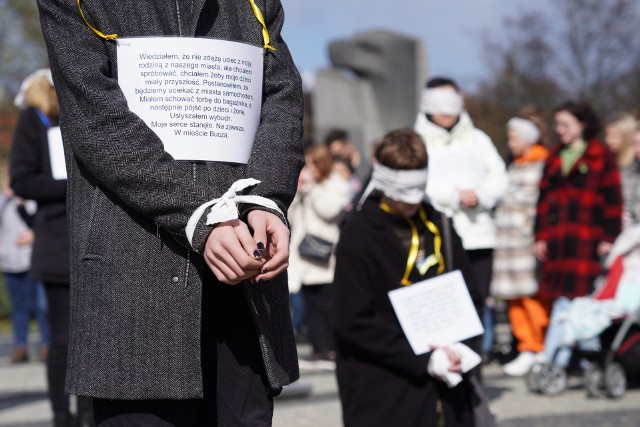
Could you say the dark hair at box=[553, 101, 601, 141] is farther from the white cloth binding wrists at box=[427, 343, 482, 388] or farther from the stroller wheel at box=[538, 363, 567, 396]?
the white cloth binding wrists at box=[427, 343, 482, 388]

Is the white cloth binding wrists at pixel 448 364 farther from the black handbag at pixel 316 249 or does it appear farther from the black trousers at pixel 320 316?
the black handbag at pixel 316 249

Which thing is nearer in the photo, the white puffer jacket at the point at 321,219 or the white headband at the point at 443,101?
the white headband at the point at 443,101

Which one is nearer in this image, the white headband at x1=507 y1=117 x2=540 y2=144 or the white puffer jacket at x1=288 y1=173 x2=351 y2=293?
the white headband at x1=507 y1=117 x2=540 y2=144

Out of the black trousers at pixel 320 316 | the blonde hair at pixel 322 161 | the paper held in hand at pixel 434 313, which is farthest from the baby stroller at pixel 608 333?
the paper held in hand at pixel 434 313

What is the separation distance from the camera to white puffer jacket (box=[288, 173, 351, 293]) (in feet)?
31.6

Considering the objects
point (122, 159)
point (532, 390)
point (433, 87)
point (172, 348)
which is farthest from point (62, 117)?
point (532, 390)

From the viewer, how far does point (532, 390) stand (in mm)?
7957

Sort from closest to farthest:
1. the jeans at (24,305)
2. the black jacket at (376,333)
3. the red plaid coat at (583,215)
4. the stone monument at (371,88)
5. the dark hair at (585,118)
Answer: the black jacket at (376,333) → the red plaid coat at (583,215) → the dark hair at (585,118) → the jeans at (24,305) → the stone monument at (371,88)

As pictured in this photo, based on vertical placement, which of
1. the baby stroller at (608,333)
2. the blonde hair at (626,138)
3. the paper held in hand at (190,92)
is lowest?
the baby stroller at (608,333)

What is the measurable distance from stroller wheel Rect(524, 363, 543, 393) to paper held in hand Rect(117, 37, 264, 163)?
5.57 meters

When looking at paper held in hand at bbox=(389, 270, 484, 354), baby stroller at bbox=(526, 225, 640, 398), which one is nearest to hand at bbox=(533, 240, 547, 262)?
baby stroller at bbox=(526, 225, 640, 398)

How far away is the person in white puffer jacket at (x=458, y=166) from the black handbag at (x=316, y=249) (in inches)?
85.5

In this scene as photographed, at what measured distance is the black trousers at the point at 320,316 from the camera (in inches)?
374

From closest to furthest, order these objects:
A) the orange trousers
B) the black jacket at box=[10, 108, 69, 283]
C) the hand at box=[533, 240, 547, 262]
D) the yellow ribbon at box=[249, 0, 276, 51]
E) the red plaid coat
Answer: the yellow ribbon at box=[249, 0, 276, 51] → the black jacket at box=[10, 108, 69, 283] → the red plaid coat → the hand at box=[533, 240, 547, 262] → the orange trousers
